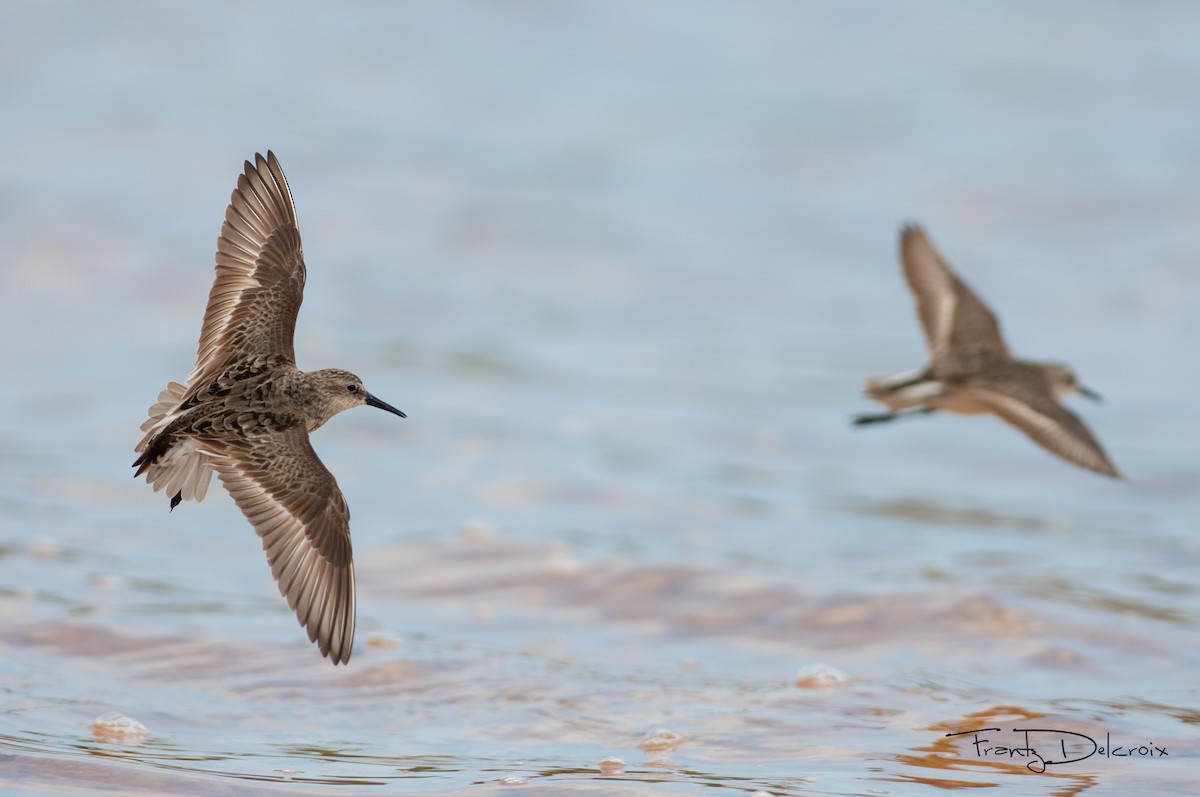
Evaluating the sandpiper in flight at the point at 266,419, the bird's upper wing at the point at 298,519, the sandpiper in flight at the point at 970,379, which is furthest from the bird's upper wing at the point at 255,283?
the sandpiper in flight at the point at 970,379

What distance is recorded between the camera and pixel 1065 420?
6762 mm

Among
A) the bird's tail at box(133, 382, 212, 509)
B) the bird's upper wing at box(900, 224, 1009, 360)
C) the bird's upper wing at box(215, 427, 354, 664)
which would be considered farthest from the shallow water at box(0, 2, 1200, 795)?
the bird's upper wing at box(900, 224, 1009, 360)

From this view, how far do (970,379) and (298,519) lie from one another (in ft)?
11.4

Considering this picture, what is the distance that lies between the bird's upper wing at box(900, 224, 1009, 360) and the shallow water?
1.01 m

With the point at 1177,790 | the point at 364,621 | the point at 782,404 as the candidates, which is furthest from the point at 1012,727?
the point at 782,404

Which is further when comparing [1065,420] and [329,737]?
[1065,420]

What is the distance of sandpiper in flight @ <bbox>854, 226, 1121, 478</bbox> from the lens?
6.74 m

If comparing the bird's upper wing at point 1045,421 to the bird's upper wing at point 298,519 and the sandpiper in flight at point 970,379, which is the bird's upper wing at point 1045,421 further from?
the bird's upper wing at point 298,519

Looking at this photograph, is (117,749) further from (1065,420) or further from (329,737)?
(1065,420)

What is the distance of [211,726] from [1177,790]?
2900mm

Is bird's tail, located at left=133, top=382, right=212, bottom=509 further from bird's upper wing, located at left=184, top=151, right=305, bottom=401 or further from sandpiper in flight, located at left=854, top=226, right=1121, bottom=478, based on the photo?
sandpiper in flight, located at left=854, top=226, right=1121, bottom=478

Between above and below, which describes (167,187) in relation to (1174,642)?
above

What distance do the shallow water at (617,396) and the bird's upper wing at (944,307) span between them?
1009mm

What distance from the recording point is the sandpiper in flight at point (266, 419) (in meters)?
4.60
